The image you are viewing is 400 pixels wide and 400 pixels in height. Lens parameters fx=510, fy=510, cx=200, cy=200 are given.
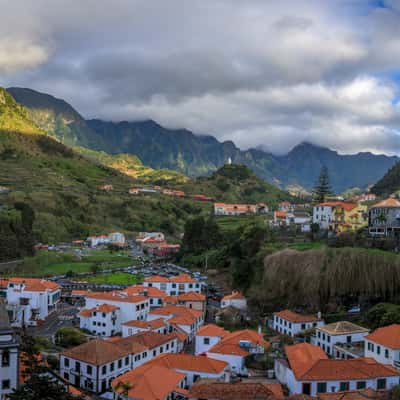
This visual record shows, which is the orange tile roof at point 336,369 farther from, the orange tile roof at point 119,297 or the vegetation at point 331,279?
the orange tile roof at point 119,297

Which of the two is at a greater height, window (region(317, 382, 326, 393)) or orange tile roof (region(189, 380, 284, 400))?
orange tile roof (region(189, 380, 284, 400))

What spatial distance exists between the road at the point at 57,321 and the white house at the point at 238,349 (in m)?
12.8

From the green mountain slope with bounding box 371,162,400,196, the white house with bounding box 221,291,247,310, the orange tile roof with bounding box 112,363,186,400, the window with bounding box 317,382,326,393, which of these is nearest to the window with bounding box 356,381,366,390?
the window with bounding box 317,382,326,393

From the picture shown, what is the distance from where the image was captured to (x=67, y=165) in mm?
121750

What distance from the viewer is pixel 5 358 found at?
20125mm

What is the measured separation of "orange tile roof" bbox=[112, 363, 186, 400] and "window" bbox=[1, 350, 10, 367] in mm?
4465

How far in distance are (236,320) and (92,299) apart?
1092 centimetres

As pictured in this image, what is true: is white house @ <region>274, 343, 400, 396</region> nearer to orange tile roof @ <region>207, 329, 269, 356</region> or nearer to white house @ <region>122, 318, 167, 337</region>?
orange tile roof @ <region>207, 329, 269, 356</region>

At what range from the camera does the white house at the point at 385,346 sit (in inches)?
967

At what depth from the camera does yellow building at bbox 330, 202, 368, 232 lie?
49.8 m

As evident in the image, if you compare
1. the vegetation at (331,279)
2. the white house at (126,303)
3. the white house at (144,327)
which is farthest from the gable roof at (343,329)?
the white house at (126,303)

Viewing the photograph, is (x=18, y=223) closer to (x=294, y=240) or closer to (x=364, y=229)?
(x=294, y=240)

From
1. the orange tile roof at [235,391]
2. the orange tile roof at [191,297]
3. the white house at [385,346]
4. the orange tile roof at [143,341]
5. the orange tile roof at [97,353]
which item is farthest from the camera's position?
the orange tile roof at [191,297]

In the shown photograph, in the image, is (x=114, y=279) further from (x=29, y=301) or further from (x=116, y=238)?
(x=116, y=238)
